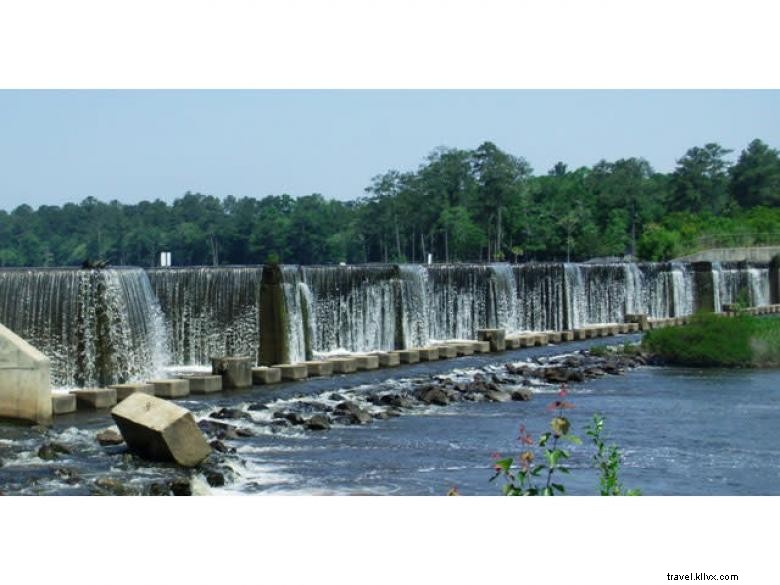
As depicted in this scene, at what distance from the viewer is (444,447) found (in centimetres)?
1719

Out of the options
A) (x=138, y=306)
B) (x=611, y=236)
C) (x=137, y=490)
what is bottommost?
(x=137, y=490)

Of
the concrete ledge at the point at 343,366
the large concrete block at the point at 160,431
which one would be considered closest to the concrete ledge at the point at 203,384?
the concrete ledge at the point at 343,366

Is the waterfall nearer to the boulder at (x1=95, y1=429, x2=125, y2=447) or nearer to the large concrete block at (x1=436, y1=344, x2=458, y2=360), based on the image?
the large concrete block at (x1=436, y1=344, x2=458, y2=360)

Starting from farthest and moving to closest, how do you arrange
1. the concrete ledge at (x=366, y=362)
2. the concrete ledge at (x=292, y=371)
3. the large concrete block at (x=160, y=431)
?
the concrete ledge at (x=366, y=362) → the concrete ledge at (x=292, y=371) → the large concrete block at (x=160, y=431)

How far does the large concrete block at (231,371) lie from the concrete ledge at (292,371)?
1420 millimetres

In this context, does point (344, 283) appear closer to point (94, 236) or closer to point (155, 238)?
point (155, 238)

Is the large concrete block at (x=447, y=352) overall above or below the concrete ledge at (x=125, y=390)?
above

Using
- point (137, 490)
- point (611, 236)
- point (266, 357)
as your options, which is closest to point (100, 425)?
point (137, 490)

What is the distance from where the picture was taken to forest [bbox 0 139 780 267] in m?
80.9

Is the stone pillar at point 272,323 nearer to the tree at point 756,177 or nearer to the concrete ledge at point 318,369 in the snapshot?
the concrete ledge at point 318,369

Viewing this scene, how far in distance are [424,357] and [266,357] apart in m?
5.66

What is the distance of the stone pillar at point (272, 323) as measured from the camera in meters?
26.7

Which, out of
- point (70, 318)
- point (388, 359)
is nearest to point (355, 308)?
point (388, 359)

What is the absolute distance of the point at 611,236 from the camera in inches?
3440
